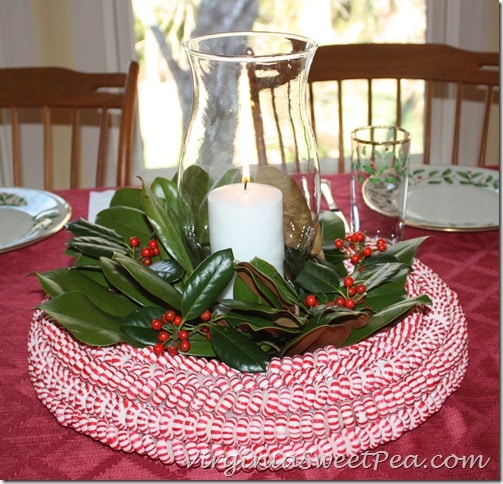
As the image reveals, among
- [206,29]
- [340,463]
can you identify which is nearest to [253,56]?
[340,463]

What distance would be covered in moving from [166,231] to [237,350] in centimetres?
17

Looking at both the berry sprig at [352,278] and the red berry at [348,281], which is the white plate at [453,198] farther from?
the red berry at [348,281]

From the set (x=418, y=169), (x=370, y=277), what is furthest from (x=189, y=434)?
(x=418, y=169)

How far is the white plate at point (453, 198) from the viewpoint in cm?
94

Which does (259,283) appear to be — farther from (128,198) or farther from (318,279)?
(128,198)

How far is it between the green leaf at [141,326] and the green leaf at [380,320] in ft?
0.47

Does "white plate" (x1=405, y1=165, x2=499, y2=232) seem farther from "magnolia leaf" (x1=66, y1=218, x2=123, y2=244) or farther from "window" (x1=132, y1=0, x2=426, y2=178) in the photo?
"window" (x1=132, y1=0, x2=426, y2=178)

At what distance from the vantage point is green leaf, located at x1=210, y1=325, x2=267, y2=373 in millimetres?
530

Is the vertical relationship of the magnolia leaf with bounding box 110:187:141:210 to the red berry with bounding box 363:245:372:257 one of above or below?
above

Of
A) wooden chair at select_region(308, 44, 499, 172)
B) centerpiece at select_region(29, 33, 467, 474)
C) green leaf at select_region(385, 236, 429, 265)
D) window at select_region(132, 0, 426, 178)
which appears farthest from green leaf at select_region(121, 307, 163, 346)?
window at select_region(132, 0, 426, 178)

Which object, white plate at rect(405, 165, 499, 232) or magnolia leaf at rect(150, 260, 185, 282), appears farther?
white plate at rect(405, 165, 499, 232)

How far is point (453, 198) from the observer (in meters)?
1.03

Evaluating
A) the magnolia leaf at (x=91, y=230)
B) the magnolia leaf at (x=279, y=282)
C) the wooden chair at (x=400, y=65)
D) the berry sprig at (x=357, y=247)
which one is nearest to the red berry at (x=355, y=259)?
the berry sprig at (x=357, y=247)

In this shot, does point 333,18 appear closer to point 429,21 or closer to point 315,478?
point 429,21
